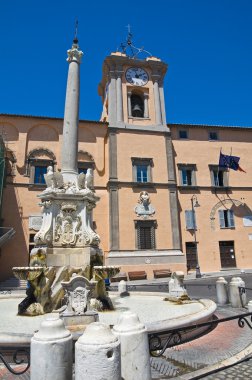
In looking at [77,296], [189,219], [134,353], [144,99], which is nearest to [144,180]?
[189,219]

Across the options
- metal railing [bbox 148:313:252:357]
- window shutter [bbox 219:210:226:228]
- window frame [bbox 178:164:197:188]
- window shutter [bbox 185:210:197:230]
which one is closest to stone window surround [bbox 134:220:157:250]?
window shutter [bbox 185:210:197:230]

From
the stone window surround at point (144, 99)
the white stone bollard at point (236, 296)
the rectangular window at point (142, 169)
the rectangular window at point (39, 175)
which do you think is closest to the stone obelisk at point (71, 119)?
the white stone bollard at point (236, 296)

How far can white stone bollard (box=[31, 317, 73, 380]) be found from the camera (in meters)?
3.14

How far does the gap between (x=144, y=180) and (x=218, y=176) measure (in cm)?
854

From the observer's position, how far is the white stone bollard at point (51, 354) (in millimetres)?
3139

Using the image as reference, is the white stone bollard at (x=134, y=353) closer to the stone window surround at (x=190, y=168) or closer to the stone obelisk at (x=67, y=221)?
the stone obelisk at (x=67, y=221)

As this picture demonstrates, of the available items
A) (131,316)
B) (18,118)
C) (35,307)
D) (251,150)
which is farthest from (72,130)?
(251,150)

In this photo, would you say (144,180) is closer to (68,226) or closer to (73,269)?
(68,226)

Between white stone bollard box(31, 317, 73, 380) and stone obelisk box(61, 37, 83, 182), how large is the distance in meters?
7.12

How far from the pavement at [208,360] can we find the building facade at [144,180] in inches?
781

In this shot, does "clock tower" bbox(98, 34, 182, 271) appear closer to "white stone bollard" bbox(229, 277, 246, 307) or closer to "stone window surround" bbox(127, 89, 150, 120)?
"stone window surround" bbox(127, 89, 150, 120)

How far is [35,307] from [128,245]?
1930 cm

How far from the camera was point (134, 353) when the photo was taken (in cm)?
348

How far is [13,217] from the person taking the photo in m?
25.8
